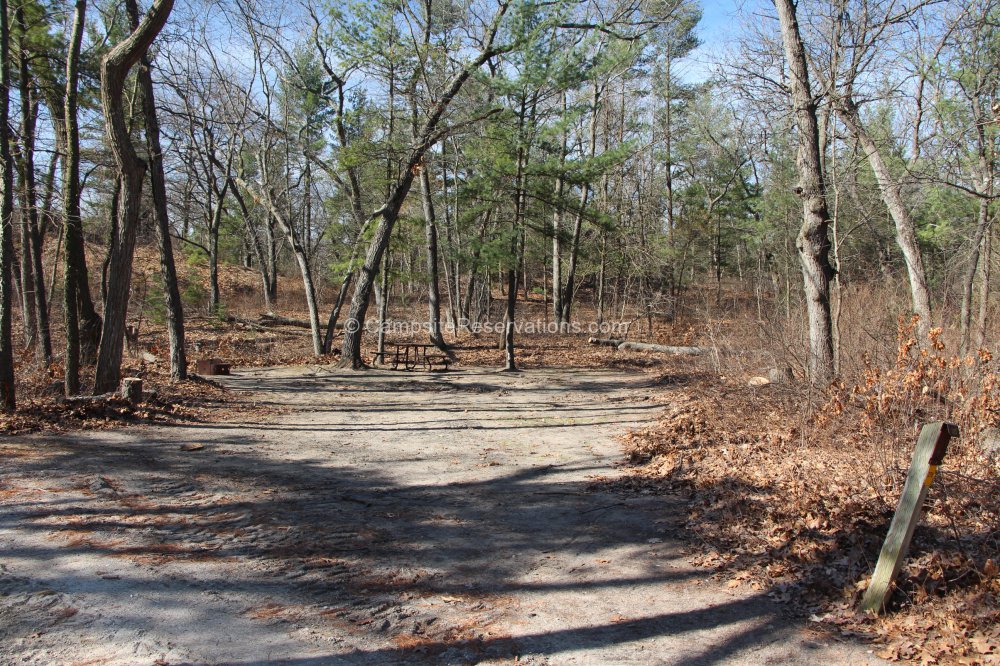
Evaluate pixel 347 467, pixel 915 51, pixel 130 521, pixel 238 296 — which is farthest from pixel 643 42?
pixel 238 296

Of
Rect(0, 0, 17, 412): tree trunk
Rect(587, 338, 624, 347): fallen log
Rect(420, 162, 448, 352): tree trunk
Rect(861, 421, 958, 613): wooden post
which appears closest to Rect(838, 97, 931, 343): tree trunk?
Rect(861, 421, 958, 613): wooden post

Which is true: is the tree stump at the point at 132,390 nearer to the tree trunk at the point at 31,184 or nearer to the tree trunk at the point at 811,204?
the tree trunk at the point at 31,184

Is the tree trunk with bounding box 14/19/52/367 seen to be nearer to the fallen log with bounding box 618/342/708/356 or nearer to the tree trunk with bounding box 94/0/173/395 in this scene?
the tree trunk with bounding box 94/0/173/395

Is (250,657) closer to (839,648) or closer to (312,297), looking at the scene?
(839,648)

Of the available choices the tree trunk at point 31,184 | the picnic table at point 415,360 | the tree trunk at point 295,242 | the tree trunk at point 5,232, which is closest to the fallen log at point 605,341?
the picnic table at point 415,360

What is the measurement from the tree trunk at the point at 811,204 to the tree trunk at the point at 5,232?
34.8 feet

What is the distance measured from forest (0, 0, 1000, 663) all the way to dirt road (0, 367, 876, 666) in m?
0.44

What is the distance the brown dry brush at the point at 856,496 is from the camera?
12.8ft

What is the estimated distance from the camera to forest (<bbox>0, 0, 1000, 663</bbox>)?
17.8 ft

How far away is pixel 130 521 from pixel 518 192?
12.9 meters

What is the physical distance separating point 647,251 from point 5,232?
1670 cm

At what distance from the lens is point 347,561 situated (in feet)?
15.9

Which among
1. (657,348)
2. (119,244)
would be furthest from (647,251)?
(119,244)

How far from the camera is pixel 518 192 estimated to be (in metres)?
16.5
